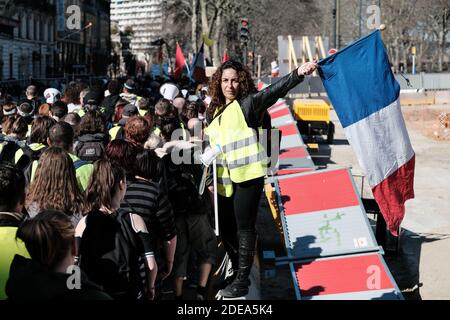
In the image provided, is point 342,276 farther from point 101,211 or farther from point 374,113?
point 101,211

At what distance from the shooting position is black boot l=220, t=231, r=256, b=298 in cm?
521

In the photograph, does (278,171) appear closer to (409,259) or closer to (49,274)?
(409,259)

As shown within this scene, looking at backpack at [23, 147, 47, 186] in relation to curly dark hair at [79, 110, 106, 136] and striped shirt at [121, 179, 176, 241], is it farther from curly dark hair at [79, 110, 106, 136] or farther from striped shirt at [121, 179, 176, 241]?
striped shirt at [121, 179, 176, 241]

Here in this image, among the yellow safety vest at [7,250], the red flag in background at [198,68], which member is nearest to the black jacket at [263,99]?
the yellow safety vest at [7,250]

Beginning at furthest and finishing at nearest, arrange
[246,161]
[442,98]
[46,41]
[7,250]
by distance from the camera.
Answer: [46,41] < [442,98] < [246,161] < [7,250]

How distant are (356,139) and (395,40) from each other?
254 ft

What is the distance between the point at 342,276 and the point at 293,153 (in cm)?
622

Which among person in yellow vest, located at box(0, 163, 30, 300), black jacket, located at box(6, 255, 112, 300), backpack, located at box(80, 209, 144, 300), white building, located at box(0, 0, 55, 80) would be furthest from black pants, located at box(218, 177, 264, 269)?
white building, located at box(0, 0, 55, 80)

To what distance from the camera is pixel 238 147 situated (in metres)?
5.01

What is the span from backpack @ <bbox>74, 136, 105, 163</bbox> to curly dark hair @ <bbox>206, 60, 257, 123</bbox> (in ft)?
4.20

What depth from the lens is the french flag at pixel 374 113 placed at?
210 inches

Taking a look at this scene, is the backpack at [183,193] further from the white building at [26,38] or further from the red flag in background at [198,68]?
the white building at [26,38]

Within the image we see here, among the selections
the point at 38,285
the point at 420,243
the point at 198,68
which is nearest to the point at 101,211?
the point at 38,285
